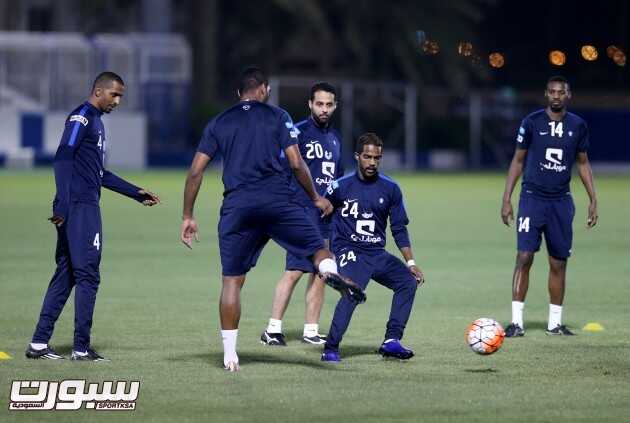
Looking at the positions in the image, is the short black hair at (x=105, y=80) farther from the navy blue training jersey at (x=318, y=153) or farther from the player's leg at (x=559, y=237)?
the player's leg at (x=559, y=237)

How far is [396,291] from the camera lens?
11.9 meters

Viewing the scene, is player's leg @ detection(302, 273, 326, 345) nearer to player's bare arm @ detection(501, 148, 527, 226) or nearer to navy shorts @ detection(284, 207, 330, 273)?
navy shorts @ detection(284, 207, 330, 273)

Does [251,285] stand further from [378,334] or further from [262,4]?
[262,4]

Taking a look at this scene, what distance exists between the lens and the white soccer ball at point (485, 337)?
454 inches

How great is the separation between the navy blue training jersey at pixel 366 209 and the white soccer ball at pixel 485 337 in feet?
2.84

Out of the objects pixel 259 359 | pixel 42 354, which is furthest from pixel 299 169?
pixel 42 354

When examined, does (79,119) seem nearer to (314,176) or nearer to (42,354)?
(42,354)

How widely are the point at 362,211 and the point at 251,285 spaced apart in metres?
6.05

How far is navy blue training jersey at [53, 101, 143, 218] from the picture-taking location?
37.6 feet

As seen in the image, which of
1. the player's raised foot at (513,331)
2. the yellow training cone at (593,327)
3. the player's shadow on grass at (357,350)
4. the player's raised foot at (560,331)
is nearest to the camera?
the player's shadow on grass at (357,350)

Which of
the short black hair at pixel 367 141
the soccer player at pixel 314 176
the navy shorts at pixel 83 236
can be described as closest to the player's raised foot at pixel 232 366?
the navy shorts at pixel 83 236

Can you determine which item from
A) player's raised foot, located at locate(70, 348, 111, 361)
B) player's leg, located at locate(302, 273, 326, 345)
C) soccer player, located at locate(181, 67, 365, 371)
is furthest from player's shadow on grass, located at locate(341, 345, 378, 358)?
player's raised foot, located at locate(70, 348, 111, 361)

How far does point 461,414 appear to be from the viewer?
9.39 m

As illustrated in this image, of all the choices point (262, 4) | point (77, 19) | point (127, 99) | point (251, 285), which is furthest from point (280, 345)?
point (77, 19)
